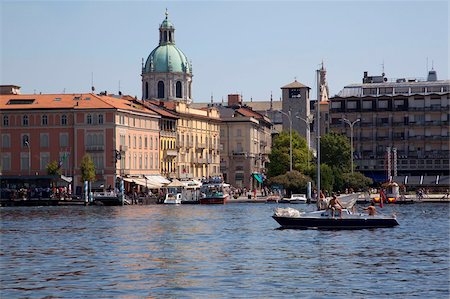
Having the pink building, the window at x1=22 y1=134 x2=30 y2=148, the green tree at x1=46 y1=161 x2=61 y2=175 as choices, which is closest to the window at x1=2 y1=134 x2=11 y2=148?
the pink building

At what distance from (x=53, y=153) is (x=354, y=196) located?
8495 cm

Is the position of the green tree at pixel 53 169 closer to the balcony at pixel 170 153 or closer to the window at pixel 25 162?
the window at pixel 25 162

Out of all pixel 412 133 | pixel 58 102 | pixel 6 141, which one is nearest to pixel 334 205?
pixel 58 102

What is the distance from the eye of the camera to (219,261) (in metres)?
58.1

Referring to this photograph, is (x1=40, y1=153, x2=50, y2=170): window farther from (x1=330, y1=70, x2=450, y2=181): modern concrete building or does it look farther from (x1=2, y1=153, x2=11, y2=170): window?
(x1=330, y1=70, x2=450, y2=181): modern concrete building

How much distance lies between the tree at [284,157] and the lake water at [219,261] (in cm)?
9599

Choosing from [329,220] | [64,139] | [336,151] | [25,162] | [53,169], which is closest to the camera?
[329,220]

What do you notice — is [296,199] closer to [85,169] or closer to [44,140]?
[85,169]

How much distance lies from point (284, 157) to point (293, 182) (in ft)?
64.5

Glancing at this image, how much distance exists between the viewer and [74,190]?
6560 inches

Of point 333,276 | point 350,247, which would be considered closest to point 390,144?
point 350,247

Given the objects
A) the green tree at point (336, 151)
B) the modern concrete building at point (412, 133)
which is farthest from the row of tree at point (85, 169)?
the modern concrete building at point (412, 133)

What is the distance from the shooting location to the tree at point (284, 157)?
7461 inches

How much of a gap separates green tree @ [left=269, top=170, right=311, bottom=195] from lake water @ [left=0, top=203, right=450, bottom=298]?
251 ft
